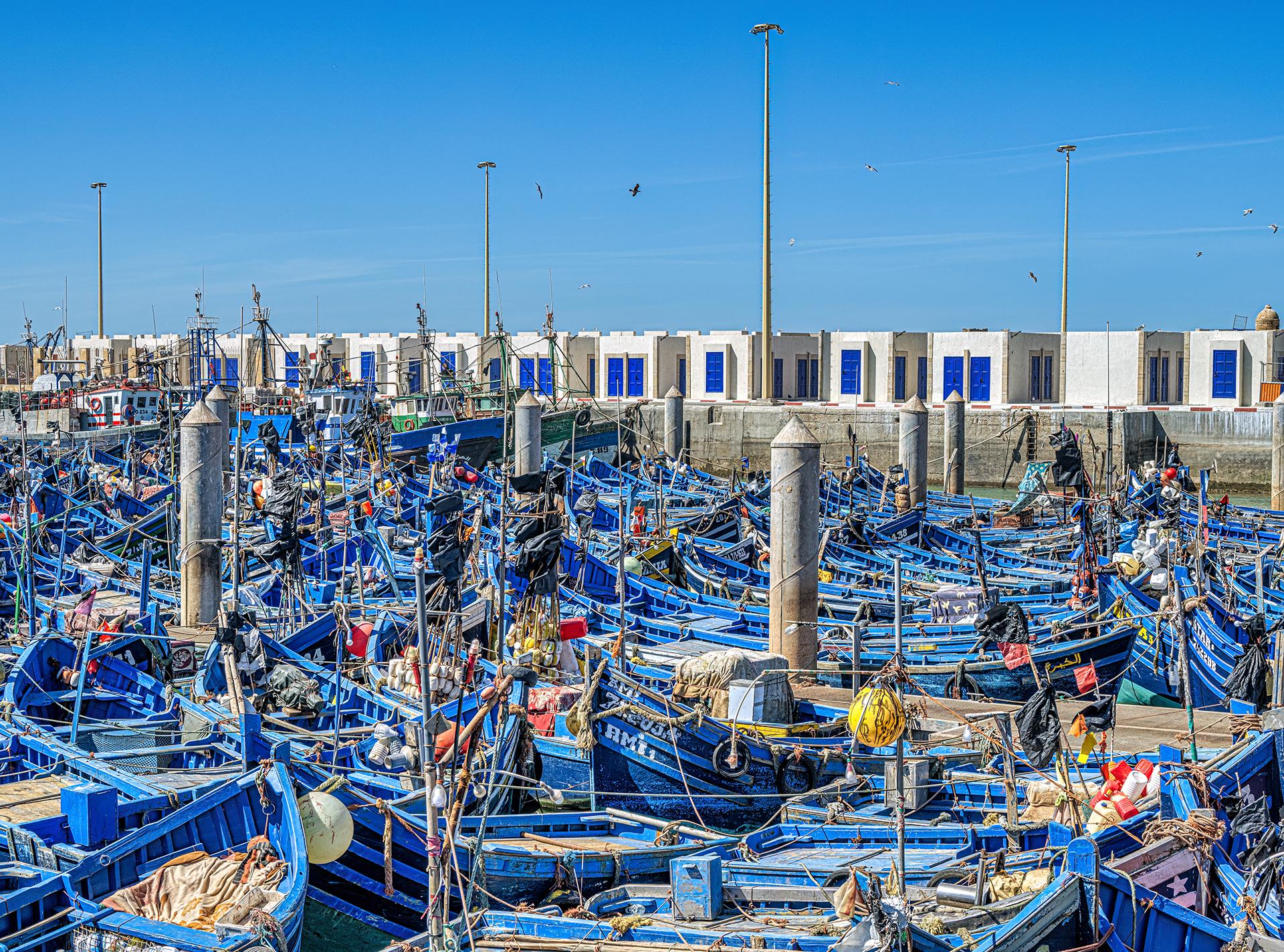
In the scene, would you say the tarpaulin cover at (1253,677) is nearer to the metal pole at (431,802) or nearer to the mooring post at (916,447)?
the metal pole at (431,802)

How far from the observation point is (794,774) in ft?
46.5

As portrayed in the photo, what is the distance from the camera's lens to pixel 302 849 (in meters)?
9.70

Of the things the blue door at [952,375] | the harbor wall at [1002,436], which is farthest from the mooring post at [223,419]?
the blue door at [952,375]

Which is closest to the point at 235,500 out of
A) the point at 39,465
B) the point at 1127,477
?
the point at 39,465

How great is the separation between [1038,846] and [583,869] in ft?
12.5

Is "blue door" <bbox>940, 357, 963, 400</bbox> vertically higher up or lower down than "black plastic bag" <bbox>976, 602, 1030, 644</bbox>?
higher up

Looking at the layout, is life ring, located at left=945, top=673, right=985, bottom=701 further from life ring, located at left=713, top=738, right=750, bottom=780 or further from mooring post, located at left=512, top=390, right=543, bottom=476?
mooring post, located at left=512, top=390, right=543, bottom=476

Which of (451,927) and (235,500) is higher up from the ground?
(235,500)

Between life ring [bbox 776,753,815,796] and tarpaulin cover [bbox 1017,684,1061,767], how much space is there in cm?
312

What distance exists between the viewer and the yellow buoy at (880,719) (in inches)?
414

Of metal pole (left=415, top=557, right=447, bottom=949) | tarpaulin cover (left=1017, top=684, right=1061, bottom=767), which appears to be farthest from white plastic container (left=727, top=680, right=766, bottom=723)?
metal pole (left=415, top=557, right=447, bottom=949)

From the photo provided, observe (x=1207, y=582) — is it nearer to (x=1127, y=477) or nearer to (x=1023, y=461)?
(x=1127, y=477)

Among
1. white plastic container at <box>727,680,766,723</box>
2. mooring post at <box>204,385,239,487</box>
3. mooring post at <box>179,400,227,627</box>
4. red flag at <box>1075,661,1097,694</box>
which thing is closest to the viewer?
red flag at <box>1075,661,1097,694</box>

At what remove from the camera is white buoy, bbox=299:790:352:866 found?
10.0m
